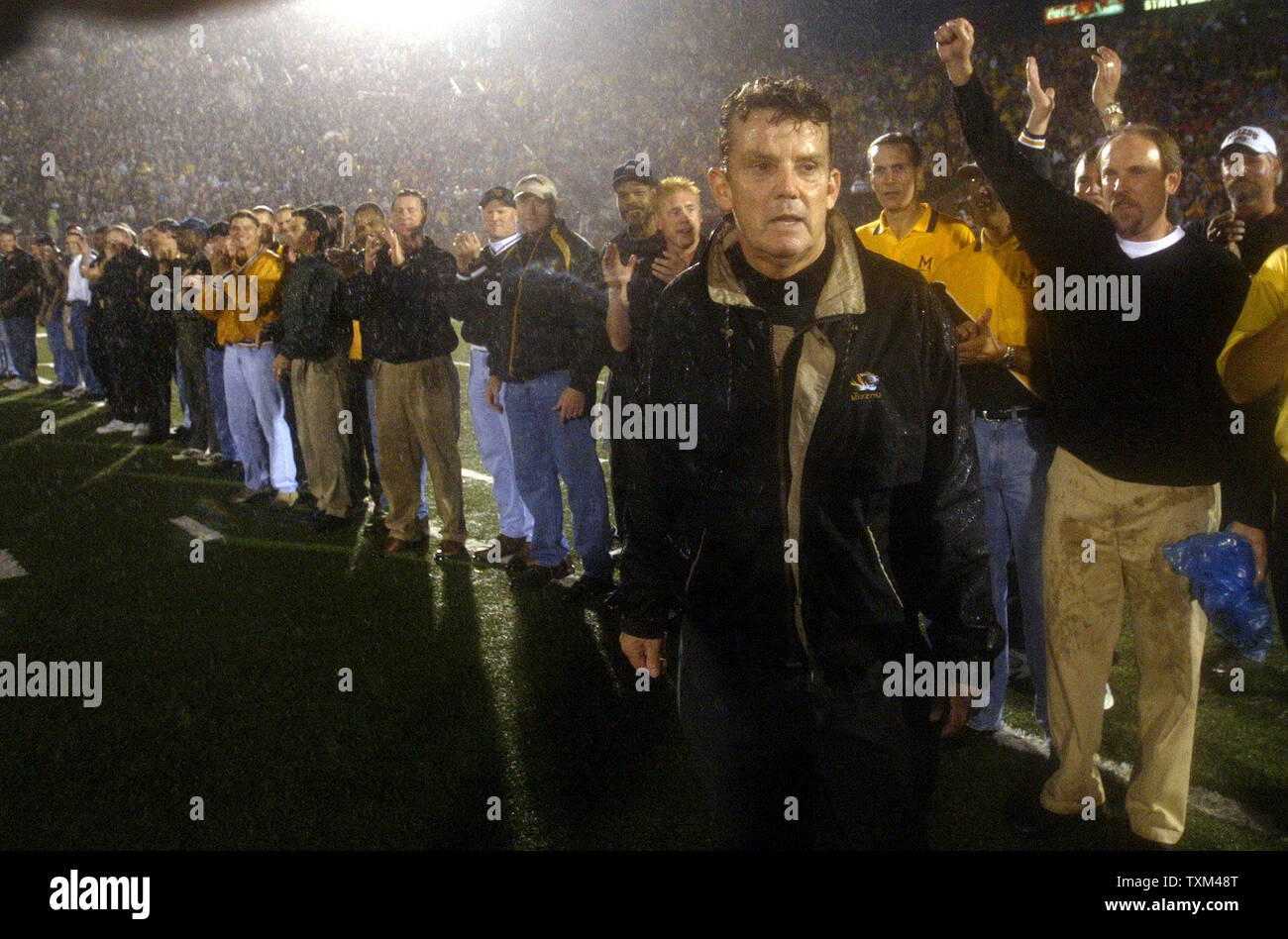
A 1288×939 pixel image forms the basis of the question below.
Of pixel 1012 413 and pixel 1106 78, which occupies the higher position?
pixel 1106 78

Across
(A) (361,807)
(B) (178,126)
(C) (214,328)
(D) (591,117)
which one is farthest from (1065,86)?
(B) (178,126)

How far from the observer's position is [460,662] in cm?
445

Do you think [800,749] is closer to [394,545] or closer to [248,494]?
[394,545]

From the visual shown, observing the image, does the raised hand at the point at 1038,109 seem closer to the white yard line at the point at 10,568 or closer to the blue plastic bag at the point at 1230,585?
the blue plastic bag at the point at 1230,585

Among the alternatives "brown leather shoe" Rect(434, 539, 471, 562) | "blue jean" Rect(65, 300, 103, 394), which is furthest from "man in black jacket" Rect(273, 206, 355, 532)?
"blue jean" Rect(65, 300, 103, 394)

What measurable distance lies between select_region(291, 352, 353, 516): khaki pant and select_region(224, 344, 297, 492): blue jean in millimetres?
479

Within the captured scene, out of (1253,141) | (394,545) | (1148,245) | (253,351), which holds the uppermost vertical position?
(1253,141)

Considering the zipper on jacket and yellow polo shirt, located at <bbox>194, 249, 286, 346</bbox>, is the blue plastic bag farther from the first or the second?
yellow polo shirt, located at <bbox>194, 249, 286, 346</bbox>

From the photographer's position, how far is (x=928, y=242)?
155 inches

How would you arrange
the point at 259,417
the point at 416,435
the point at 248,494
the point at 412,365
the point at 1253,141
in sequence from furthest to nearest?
the point at 248,494, the point at 259,417, the point at 416,435, the point at 412,365, the point at 1253,141

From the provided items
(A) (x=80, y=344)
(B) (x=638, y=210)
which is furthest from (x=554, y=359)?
(A) (x=80, y=344)

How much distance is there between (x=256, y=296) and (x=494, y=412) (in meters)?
2.09

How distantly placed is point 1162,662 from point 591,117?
2305cm

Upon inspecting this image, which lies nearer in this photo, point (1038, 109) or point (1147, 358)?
point (1147, 358)
